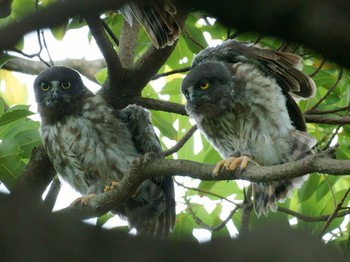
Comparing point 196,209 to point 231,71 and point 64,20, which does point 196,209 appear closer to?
point 231,71

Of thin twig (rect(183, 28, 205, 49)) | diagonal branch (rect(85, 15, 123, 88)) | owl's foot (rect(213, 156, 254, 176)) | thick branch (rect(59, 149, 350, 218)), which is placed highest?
thin twig (rect(183, 28, 205, 49))

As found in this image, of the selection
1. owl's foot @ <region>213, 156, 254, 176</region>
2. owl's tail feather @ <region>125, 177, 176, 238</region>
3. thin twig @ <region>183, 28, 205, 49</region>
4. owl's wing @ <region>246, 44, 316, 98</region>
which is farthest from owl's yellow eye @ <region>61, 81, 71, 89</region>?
owl's foot @ <region>213, 156, 254, 176</region>

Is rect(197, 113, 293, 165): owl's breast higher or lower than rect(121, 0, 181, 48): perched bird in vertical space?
lower

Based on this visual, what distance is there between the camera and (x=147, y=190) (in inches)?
232

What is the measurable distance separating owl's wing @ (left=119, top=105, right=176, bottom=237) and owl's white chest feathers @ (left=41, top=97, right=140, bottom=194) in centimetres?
14

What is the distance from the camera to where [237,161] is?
4109 millimetres

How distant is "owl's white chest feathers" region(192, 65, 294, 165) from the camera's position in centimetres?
525

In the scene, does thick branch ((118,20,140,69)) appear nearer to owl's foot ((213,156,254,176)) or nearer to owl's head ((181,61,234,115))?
owl's head ((181,61,234,115))

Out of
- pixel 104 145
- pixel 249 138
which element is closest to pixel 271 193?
pixel 249 138

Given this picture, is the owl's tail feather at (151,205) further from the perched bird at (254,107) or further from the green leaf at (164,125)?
the perched bird at (254,107)

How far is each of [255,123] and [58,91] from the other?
6.43ft

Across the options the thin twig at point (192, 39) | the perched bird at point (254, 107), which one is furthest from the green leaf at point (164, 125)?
the thin twig at point (192, 39)

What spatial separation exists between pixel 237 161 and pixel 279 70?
1.53 m

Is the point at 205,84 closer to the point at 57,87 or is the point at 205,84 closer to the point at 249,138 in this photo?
the point at 249,138
